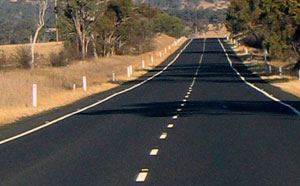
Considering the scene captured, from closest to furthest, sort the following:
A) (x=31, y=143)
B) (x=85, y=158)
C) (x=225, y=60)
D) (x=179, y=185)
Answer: (x=179, y=185)
(x=85, y=158)
(x=31, y=143)
(x=225, y=60)

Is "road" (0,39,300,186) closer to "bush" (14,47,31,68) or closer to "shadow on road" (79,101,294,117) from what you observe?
"shadow on road" (79,101,294,117)

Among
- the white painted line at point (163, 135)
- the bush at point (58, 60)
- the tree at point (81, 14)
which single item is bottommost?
the bush at point (58, 60)

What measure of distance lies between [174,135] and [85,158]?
4.34 meters

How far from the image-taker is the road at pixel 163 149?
11797mm

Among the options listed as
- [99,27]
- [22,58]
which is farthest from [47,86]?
[99,27]

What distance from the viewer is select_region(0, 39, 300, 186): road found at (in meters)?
11.8

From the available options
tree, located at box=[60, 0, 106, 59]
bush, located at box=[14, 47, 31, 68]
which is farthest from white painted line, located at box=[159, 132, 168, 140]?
tree, located at box=[60, 0, 106, 59]

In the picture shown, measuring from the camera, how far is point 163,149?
15492 mm

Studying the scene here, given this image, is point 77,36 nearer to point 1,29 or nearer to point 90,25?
point 90,25

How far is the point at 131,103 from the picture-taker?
3195cm

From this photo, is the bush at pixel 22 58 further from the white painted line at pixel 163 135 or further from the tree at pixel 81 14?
the white painted line at pixel 163 135

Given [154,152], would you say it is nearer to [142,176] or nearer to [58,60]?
[142,176]

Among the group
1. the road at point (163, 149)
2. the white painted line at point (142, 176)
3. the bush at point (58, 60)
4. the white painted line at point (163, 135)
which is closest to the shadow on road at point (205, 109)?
the road at point (163, 149)

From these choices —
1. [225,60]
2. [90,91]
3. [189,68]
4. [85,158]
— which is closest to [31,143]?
[85,158]
